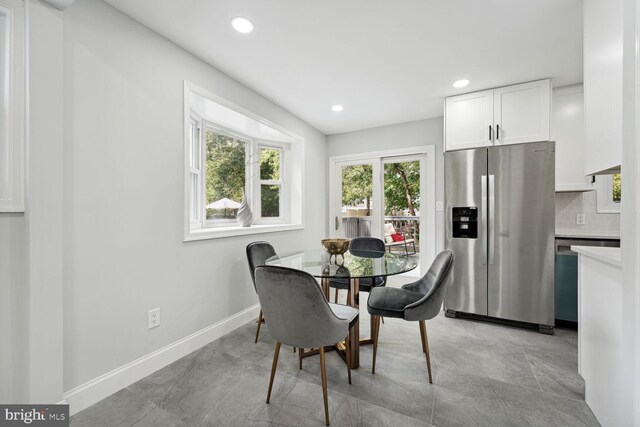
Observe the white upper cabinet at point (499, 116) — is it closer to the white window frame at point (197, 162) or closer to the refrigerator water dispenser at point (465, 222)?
the refrigerator water dispenser at point (465, 222)

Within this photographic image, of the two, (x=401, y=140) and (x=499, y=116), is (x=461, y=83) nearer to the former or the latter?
(x=499, y=116)

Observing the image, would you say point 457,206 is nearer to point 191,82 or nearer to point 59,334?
point 191,82

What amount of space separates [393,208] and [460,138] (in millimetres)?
1473

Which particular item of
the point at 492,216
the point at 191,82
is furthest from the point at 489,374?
the point at 191,82

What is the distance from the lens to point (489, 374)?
77.0 inches

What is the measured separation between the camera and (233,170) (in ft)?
11.0

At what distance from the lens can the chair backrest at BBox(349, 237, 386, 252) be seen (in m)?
3.13

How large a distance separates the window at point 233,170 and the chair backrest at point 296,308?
45.2 inches

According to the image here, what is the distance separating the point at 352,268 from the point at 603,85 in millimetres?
1743

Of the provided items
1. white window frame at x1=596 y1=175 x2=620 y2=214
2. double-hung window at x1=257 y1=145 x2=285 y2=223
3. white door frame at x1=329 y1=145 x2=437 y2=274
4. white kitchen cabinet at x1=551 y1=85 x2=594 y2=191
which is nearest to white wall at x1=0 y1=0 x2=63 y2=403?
double-hung window at x1=257 y1=145 x2=285 y2=223

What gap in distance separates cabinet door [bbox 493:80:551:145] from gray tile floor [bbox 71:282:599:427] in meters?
1.97

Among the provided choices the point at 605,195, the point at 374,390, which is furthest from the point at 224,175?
the point at 605,195

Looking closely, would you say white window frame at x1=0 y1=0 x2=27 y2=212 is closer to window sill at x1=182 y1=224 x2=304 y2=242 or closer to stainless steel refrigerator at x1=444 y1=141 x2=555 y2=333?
window sill at x1=182 y1=224 x2=304 y2=242

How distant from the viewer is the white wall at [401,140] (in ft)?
12.2
